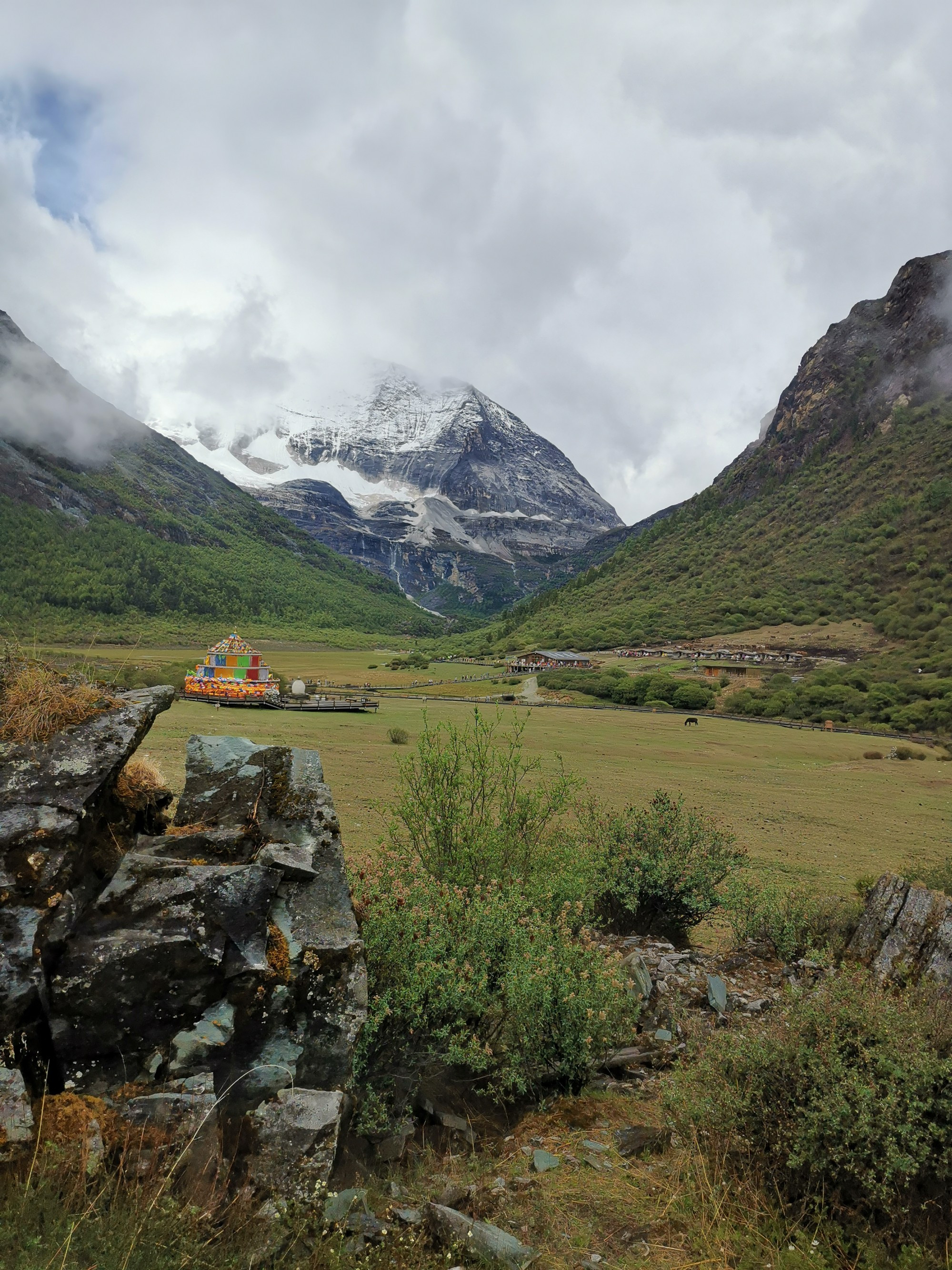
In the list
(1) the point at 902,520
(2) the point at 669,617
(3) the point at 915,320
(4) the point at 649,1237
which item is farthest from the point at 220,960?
(3) the point at 915,320

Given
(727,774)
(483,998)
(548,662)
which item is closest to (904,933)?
(483,998)

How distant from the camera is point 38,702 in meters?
5.00

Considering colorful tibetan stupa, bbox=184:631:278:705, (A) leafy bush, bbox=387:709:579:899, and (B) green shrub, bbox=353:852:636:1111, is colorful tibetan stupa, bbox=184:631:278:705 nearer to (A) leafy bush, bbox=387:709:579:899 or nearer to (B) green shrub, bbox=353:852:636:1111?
(A) leafy bush, bbox=387:709:579:899

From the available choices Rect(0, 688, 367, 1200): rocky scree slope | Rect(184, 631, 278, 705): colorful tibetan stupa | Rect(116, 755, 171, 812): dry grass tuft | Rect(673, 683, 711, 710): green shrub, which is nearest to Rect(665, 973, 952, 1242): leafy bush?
Rect(0, 688, 367, 1200): rocky scree slope

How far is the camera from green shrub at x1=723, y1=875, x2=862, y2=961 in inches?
384

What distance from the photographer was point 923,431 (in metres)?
160

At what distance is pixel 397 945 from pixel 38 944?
3.06 m

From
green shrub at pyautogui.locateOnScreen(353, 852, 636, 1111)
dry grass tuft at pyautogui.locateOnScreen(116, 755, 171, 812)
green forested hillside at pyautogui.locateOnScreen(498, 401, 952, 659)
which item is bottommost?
green shrub at pyautogui.locateOnScreen(353, 852, 636, 1111)

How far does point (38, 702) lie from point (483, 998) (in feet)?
15.1

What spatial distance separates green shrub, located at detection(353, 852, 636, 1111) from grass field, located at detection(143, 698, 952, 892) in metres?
3.46

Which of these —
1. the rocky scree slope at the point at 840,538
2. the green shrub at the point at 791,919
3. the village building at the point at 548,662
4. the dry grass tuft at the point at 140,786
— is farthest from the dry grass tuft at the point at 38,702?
the village building at the point at 548,662

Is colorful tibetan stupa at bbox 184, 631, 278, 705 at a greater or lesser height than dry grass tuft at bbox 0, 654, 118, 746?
lesser

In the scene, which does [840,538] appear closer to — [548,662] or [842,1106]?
[548,662]

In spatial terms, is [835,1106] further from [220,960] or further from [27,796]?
[27,796]
